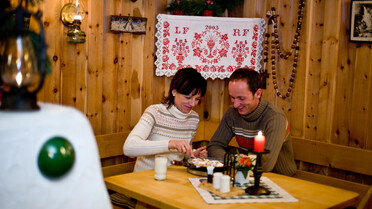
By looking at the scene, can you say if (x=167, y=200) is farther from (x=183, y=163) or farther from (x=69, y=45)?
(x=69, y=45)

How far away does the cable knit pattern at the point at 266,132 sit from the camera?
2734 mm

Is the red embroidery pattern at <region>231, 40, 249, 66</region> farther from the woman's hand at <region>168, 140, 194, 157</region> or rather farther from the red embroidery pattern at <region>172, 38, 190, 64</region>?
the woman's hand at <region>168, 140, 194, 157</region>

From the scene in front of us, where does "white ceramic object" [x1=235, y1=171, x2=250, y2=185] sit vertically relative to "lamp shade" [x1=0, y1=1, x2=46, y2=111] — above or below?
below

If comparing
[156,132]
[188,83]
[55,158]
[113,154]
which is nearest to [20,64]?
[55,158]

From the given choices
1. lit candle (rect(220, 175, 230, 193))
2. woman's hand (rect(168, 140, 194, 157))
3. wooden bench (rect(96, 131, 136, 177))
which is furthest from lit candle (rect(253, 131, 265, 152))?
wooden bench (rect(96, 131, 136, 177))

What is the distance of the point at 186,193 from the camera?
2178mm

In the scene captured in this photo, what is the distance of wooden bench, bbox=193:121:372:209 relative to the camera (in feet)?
10.2

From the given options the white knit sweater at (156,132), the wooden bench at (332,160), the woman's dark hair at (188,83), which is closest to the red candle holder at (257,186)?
the white knit sweater at (156,132)

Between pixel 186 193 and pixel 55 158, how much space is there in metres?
1.28

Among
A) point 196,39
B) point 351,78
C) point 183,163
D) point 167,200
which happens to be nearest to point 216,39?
point 196,39

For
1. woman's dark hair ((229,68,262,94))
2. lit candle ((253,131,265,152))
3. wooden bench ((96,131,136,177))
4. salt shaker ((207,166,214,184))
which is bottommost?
wooden bench ((96,131,136,177))

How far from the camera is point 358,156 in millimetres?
3148

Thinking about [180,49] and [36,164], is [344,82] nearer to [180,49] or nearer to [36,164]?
[180,49]

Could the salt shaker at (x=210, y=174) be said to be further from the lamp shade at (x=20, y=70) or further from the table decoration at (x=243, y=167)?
the lamp shade at (x=20, y=70)
